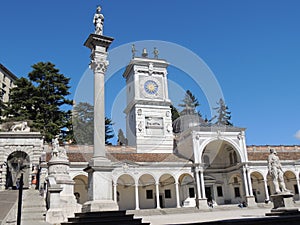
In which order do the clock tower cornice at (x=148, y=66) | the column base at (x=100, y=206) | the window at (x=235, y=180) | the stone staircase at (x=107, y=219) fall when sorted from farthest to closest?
the clock tower cornice at (x=148, y=66)
the window at (x=235, y=180)
the column base at (x=100, y=206)
the stone staircase at (x=107, y=219)

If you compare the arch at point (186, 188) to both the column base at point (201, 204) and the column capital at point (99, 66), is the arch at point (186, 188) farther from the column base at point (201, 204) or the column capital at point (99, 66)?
the column capital at point (99, 66)

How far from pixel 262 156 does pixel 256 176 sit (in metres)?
2.87

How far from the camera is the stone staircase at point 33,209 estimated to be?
11.8 m

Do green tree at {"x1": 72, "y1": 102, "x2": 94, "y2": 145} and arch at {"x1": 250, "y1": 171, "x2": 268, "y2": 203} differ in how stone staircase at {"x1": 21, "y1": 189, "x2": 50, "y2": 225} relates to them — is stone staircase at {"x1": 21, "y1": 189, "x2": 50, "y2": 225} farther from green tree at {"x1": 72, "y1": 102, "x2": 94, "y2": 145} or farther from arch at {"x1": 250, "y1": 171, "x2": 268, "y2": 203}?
arch at {"x1": 250, "y1": 171, "x2": 268, "y2": 203}

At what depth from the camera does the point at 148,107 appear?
41.5 metres

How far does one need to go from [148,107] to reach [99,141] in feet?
98.7

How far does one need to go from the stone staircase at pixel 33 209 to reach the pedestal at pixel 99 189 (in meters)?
2.17

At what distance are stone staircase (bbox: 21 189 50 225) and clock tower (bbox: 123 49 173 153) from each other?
24.3 metres

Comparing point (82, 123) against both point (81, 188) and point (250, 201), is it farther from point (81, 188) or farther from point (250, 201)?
point (250, 201)

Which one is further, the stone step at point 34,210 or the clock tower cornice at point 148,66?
the clock tower cornice at point 148,66

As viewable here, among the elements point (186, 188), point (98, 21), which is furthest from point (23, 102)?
point (98, 21)

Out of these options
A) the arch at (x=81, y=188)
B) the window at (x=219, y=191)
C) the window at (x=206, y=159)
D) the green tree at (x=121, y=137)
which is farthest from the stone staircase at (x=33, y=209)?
the green tree at (x=121, y=137)

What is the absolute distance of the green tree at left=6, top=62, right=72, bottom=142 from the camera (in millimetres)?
→ 34781

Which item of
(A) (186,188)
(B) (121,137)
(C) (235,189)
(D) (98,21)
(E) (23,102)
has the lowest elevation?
(C) (235,189)
